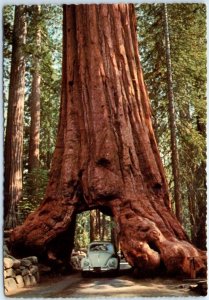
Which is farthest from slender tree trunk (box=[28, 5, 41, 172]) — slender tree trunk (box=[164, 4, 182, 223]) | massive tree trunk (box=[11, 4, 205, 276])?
slender tree trunk (box=[164, 4, 182, 223])

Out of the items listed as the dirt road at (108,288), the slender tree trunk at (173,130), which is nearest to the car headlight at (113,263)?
the dirt road at (108,288)

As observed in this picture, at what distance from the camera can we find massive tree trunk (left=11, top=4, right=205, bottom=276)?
14.8ft

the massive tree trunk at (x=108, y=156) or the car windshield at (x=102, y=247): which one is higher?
the massive tree trunk at (x=108, y=156)

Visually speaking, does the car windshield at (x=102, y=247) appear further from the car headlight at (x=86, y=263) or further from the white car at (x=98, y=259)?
the car headlight at (x=86, y=263)

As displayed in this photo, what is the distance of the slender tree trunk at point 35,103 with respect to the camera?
16.0 feet

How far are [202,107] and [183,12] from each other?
936mm

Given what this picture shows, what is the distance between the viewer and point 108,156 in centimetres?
479

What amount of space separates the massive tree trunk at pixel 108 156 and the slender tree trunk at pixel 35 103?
209 mm

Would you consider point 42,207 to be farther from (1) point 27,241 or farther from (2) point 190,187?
(2) point 190,187

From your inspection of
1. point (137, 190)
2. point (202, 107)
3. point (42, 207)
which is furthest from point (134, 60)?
point (42, 207)

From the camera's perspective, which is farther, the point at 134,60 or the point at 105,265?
the point at 134,60

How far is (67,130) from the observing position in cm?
500

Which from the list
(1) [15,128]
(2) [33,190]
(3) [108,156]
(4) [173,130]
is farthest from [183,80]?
(2) [33,190]

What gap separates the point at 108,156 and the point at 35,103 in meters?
0.95
